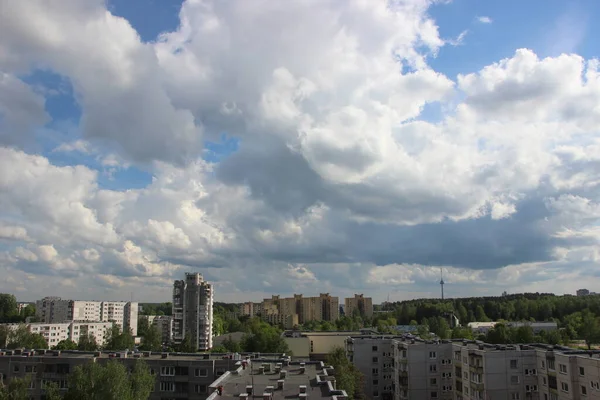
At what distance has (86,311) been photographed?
17538 centimetres

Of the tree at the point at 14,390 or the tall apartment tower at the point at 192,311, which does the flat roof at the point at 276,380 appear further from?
the tall apartment tower at the point at 192,311

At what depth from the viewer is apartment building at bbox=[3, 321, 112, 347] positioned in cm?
12319

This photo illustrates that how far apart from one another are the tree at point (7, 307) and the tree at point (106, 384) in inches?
6159

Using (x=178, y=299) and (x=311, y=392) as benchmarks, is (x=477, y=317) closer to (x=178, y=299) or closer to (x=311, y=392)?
(x=178, y=299)

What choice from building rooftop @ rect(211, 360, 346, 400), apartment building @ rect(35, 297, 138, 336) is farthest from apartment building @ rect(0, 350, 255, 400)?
apartment building @ rect(35, 297, 138, 336)

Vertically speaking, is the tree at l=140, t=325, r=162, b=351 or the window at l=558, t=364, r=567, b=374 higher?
the window at l=558, t=364, r=567, b=374

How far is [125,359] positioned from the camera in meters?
51.4

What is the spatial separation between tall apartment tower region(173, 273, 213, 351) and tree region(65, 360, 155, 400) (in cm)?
7632

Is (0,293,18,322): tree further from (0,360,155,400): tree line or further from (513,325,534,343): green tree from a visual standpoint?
(513,325,534,343): green tree

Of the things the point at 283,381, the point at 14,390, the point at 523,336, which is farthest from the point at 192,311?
the point at 283,381

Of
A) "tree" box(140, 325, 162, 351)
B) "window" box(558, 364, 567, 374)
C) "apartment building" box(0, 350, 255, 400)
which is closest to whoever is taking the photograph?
"window" box(558, 364, 567, 374)

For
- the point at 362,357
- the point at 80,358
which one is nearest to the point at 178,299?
the point at 362,357

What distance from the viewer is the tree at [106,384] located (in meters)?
43.0

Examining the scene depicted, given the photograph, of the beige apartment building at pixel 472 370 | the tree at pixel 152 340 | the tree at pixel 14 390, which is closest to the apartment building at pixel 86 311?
the tree at pixel 152 340
